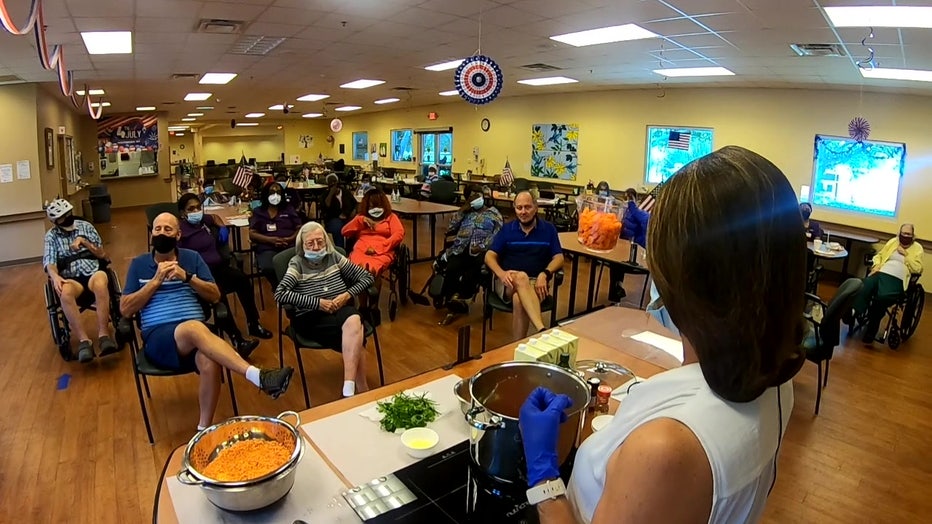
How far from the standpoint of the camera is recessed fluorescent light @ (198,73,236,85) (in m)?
7.84

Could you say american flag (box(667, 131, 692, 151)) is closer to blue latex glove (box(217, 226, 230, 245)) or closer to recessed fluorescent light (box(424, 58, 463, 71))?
recessed fluorescent light (box(424, 58, 463, 71))

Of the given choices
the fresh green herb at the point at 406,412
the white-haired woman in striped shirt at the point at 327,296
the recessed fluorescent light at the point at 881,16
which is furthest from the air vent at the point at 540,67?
the fresh green herb at the point at 406,412

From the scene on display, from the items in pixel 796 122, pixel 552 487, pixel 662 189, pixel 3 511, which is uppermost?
pixel 796 122

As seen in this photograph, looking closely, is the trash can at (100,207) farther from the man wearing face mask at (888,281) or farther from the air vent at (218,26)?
the man wearing face mask at (888,281)

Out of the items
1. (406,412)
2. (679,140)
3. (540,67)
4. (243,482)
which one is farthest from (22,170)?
(679,140)

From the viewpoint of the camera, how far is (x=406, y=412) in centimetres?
155

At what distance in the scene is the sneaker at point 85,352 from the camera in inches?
151

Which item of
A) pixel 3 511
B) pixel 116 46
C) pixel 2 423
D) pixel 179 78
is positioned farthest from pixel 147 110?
pixel 3 511

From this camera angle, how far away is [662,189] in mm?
845

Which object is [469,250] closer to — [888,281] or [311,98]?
[888,281]

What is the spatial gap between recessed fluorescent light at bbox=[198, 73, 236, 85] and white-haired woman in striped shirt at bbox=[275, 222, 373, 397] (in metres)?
5.68

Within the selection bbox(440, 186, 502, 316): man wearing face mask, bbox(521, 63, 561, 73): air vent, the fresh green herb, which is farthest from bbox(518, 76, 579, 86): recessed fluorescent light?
the fresh green herb

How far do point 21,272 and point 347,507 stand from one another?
7.73 meters

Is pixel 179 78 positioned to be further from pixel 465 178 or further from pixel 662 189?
pixel 662 189
